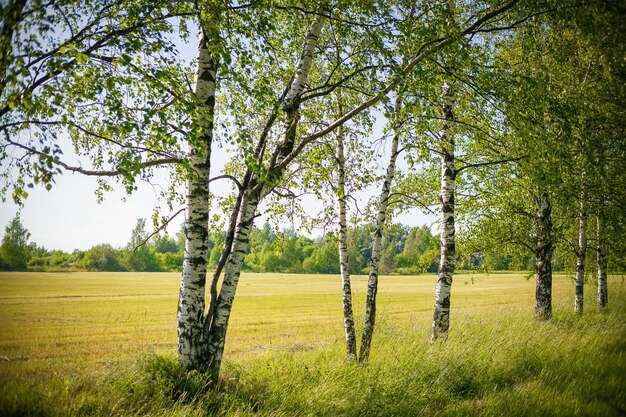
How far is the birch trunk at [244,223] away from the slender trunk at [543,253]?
38.0ft

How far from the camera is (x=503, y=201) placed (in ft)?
45.0

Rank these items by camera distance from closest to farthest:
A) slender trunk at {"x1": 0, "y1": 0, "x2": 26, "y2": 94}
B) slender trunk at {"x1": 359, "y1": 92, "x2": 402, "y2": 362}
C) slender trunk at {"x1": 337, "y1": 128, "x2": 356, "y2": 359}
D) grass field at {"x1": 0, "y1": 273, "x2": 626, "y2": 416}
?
slender trunk at {"x1": 0, "y1": 0, "x2": 26, "y2": 94} < grass field at {"x1": 0, "y1": 273, "x2": 626, "y2": 416} < slender trunk at {"x1": 359, "y1": 92, "x2": 402, "y2": 362} < slender trunk at {"x1": 337, "y1": 128, "x2": 356, "y2": 359}

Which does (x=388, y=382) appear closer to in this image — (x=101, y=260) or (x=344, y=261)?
(x=344, y=261)

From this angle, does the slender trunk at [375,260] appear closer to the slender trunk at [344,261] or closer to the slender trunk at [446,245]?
the slender trunk at [344,261]

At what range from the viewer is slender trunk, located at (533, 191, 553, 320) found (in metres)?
13.5

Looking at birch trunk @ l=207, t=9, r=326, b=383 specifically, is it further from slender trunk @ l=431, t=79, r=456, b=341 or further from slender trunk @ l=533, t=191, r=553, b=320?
slender trunk @ l=533, t=191, r=553, b=320

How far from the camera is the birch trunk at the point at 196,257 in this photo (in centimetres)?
511

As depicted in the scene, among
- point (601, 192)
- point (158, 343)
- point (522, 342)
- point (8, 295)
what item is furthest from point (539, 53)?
point (8, 295)

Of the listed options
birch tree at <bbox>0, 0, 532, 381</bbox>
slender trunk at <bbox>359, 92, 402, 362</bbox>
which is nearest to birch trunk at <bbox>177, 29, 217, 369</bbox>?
birch tree at <bbox>0, 0, 532, 381</bbox>

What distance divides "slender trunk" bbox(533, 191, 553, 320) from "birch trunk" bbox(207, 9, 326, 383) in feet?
38.0

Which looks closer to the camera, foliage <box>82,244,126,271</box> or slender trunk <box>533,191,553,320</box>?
slender trunk <box>533,191,553,320</box>

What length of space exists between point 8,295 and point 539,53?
42052 millimetres

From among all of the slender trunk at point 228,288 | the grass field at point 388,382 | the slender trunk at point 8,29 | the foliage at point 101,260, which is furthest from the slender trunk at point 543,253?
the foliage at point 101,260

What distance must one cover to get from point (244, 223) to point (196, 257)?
2.99 ft
